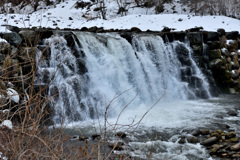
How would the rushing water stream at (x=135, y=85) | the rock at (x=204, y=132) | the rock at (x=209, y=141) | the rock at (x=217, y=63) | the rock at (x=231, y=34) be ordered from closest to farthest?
the rock at (x=209, y=141) < the rock at (x=204, y=132) < the rushing water stream at (x=135, y=85) < the rock at (x=217, y=63) < the rock at (x=231, y=34)

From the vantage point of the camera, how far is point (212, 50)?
11305mm

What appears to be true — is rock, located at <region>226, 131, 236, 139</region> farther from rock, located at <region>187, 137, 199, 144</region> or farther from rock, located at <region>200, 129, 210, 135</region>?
rock, located at <region>187, 137, 199, 144</region>

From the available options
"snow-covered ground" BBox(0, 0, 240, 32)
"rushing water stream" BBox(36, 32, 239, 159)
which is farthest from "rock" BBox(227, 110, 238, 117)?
"snow-covered ground" BBox(0, 0, 240, 32)

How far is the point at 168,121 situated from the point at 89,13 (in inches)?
686

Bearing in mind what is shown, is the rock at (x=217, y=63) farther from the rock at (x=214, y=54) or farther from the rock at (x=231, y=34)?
the rock at (x=231, y=34)

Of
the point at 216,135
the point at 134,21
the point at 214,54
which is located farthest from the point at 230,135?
the point at 134,21

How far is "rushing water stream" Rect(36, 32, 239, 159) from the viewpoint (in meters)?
6.40

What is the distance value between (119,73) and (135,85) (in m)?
0.76

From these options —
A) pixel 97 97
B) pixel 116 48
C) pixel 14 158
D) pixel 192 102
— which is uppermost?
pixel 116 48

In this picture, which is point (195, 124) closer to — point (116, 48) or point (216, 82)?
point (116, 48)

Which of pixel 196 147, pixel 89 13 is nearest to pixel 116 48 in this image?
pixel 196 147

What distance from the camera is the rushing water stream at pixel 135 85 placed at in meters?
6.40

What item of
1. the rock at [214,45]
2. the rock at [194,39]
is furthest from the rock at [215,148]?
the rock at [214,45]

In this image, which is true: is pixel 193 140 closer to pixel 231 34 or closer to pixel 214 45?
pixel 214 45
